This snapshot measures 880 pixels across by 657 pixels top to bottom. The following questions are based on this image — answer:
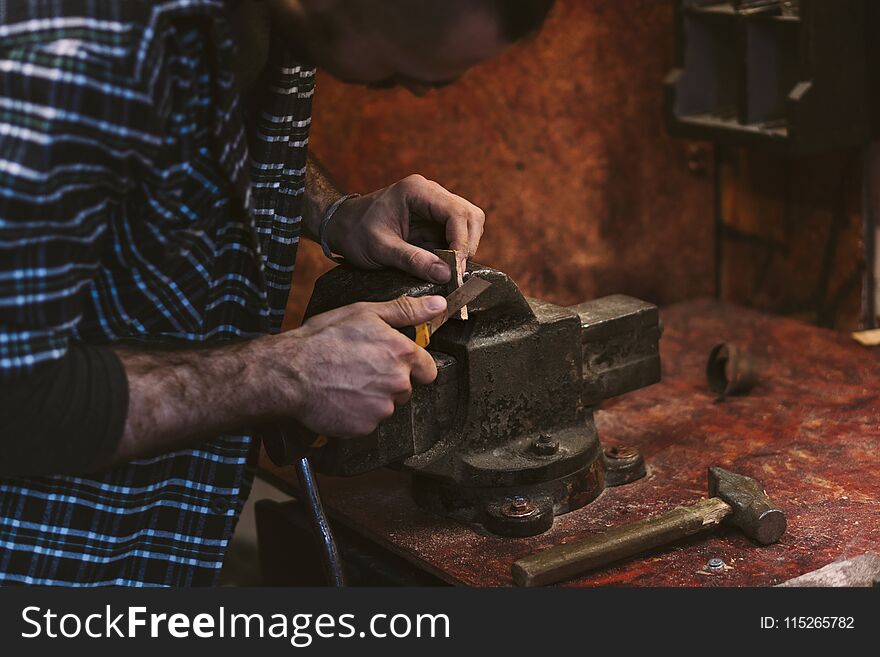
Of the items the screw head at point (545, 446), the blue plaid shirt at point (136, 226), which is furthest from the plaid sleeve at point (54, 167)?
the screw head at point (545, 446)

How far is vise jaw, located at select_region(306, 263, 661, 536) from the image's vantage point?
1.71 meters

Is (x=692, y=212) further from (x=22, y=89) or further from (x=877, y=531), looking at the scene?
(x=22, y=89)

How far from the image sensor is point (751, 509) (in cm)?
168

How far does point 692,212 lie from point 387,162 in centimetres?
88

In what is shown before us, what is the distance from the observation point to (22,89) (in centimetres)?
125

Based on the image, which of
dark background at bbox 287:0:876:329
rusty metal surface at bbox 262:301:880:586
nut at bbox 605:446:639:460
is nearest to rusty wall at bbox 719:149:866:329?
dark background at bbox 287:0:876:329

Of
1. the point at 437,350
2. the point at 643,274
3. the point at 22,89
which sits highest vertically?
the point at 22,89

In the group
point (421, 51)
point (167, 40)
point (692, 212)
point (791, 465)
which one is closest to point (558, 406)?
point (791, 465)

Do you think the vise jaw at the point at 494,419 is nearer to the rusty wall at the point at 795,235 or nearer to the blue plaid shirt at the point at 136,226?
the blue plaid shirt at the point at 136,226

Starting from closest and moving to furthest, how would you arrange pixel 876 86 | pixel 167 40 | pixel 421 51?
pixel 167 40, pixel 421 51, pixel 876 86

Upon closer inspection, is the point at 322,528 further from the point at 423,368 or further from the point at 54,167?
the point at 54,167

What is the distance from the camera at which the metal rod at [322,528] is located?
1.83 m

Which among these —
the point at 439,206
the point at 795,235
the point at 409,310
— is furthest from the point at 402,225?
the point at 795,235

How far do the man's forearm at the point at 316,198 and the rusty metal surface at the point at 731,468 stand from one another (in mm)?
455
